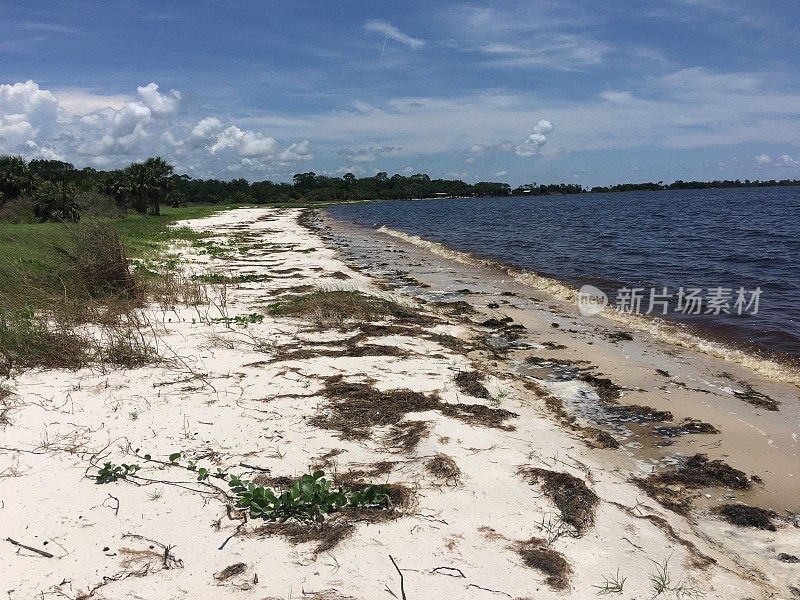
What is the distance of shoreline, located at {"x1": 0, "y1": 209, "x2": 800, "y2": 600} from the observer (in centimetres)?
371

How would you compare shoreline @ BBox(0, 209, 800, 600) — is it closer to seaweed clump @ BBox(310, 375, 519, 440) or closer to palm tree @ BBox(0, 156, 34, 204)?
seaweed clump @ BBox(310, 375, 519, 440)

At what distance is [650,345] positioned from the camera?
11.1 metres

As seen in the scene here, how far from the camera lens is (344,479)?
193 inches

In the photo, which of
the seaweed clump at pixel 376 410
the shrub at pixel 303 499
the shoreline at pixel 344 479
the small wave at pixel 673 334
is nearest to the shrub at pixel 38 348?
the shoreline at pixel 344 479

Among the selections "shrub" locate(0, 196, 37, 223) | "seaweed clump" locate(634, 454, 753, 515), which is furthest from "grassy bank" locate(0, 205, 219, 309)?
"shrub" locate(0, 196, 37, 223)

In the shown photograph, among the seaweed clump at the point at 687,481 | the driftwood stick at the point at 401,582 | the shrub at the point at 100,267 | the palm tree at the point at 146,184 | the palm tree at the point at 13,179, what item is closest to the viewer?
the driftwood stick at the point at 401,582

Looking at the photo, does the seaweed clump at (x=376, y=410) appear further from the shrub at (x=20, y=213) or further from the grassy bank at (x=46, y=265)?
the shrub at (x=20, y=213)

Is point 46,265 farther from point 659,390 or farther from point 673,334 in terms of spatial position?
point 673,334

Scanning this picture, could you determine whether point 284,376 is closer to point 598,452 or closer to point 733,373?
point 598,452

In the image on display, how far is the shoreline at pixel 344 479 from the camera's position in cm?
371

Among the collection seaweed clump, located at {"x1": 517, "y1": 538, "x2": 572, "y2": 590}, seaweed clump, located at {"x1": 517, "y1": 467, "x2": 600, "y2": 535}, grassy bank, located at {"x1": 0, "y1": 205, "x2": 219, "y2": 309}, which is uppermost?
grassy bank, located at {"x1": 0, "y1": 205, "x2": 219, "y2": 309}

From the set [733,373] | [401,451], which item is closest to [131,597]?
[401,451]

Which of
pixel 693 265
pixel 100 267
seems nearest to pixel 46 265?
pixel 100 267

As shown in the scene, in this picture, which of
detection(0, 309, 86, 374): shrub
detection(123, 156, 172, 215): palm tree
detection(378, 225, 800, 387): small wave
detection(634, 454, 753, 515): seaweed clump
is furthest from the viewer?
detection(123, 156, 172, 215): palm tree
